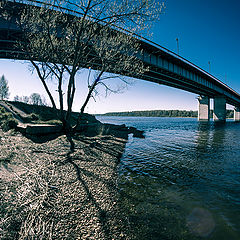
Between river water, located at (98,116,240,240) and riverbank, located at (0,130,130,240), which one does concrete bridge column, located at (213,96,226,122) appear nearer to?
river water, located at (98,116,240,240)

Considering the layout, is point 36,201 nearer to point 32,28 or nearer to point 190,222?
point 190,222

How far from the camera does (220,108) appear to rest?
230 ft

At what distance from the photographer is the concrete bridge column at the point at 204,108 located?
241 feet

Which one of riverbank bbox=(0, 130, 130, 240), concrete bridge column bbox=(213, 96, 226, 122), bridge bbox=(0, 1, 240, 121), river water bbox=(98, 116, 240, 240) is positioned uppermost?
Result: bridge bbox=(0, 1, 240, 121)

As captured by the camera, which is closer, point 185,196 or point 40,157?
point 185,196

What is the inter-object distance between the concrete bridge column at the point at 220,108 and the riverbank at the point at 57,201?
81253 mm

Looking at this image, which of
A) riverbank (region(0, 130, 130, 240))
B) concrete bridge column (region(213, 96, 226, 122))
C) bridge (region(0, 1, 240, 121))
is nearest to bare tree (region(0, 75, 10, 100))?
bridge (region(0, 1, 240, 121))

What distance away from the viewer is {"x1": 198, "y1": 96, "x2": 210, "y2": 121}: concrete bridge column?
73500mm

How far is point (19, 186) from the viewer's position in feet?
12.4

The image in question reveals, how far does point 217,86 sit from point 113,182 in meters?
69.5

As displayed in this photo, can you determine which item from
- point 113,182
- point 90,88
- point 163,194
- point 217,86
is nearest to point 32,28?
point 90,88

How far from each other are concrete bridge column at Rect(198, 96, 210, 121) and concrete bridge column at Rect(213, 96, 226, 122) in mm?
3462

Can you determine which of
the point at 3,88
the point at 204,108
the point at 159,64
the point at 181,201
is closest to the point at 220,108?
the point at 204,108

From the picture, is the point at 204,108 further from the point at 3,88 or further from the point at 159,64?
the point at 3,88
